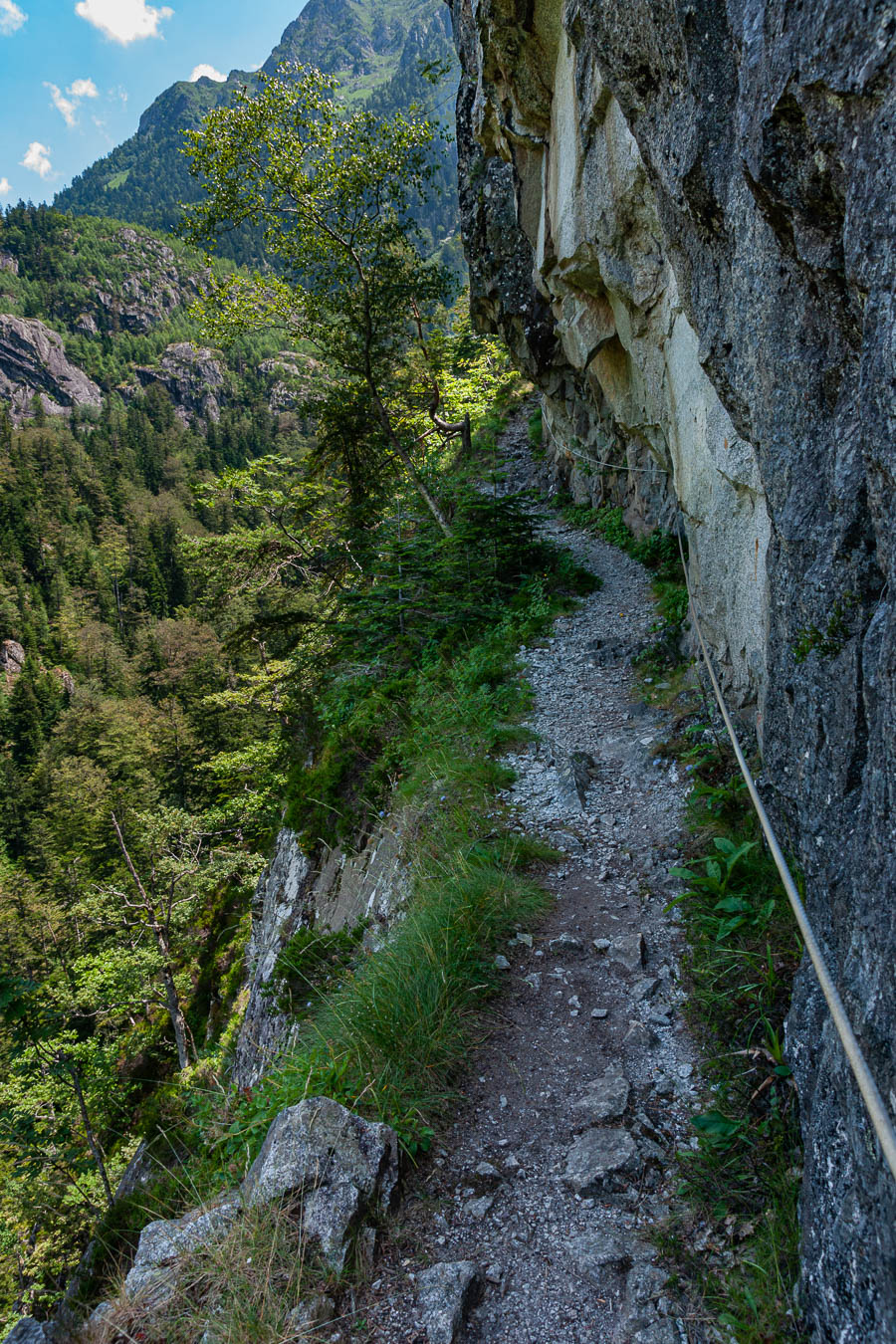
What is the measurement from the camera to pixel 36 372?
14262 cm

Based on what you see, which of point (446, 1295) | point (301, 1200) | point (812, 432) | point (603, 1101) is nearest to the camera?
point (446, 1295)

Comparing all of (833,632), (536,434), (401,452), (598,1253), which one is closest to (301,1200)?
(598,1253)

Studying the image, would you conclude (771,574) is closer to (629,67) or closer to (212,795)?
(629,67)

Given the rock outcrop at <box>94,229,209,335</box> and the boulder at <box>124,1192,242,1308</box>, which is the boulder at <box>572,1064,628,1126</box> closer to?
the boulder at <box>124,1192,242,1308</box>

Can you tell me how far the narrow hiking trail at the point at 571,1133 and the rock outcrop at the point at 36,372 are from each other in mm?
161970

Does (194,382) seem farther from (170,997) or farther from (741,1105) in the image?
(741,1105)

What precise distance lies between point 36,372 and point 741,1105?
177266 mm

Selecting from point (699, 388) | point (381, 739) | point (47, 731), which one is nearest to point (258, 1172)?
point (381, 739)

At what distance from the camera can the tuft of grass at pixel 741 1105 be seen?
223 cm

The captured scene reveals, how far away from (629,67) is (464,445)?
49.7ft

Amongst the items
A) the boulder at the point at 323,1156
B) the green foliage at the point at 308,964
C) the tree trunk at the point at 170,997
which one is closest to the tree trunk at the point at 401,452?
the green foliage at the point at 308,964

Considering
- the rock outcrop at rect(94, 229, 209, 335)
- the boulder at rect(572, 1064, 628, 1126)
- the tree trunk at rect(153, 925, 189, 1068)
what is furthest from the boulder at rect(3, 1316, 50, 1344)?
the rock outcrop at rect(94, 229, 209, 335)

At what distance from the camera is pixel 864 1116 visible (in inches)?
71.0

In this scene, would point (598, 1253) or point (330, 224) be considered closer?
point (598, 1253)
